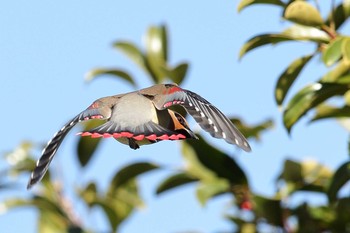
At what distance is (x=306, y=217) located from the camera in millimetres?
3818

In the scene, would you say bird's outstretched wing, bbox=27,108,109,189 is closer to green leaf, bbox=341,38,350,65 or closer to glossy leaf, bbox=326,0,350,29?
green leaf, bbox=341,38,350,65

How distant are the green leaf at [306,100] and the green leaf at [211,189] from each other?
0.57m

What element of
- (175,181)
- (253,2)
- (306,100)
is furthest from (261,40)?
(175,181)

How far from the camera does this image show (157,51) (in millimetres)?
4457

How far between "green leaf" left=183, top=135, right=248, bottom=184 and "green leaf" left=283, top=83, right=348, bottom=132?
1.64 feet

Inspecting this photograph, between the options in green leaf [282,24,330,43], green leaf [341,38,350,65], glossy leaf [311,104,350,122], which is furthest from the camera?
glossy leaf [311,104,350,122]

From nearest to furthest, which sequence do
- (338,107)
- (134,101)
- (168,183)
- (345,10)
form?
1. (134,101)
2. (345,10)
3. (338,107)
4. (168,183)

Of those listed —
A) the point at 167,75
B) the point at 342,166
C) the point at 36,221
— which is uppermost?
the point at 167,75

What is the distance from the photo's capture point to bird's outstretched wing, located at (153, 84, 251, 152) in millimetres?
2461

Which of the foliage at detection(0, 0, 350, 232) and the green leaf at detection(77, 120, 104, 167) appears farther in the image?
the green leaf at detection(77, 120, 104, 167)

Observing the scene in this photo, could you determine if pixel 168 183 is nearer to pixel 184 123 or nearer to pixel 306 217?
pixel 306 217

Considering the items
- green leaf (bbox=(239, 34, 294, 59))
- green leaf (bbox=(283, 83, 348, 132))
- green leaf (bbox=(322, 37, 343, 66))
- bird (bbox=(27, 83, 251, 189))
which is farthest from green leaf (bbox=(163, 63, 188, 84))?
bird (bbox=(27, 83, 251, 189))

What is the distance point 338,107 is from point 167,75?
814mm

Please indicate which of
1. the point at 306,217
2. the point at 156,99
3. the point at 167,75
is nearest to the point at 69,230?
the point at 167,75
